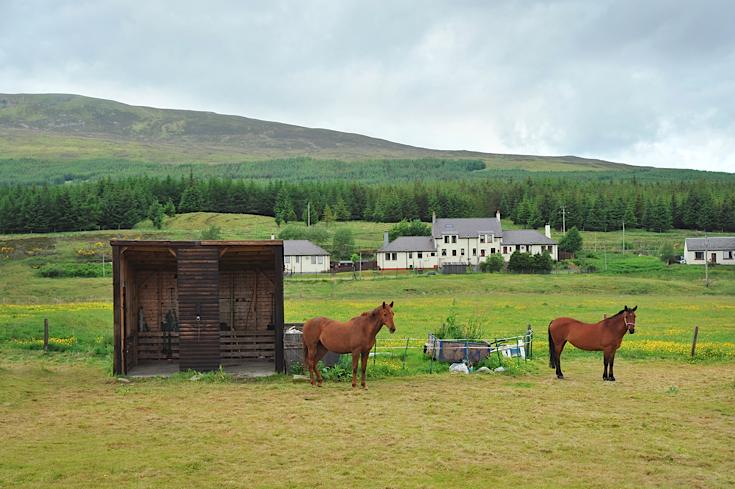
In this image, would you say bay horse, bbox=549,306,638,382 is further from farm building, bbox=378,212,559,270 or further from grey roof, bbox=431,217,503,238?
grey roof, bbox=431,217,503,238

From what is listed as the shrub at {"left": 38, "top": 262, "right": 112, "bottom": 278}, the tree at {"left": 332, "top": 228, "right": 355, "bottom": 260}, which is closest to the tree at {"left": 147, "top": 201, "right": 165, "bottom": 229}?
the tree at {"left": 332, "top": 228, "right": 355, "bottom": 260}

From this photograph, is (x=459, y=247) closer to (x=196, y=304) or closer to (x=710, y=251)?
(x=710, y=251)

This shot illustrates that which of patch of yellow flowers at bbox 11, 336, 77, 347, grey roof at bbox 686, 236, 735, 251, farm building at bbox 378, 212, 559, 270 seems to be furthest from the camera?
farm building at bbox 378, 212, 559, 270

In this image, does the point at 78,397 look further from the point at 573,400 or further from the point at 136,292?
the point at 573,400

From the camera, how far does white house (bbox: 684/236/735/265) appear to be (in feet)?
311

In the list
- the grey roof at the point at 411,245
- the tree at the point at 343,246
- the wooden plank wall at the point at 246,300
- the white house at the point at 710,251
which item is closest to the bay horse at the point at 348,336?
the wooden plank wall at the point at 246,300

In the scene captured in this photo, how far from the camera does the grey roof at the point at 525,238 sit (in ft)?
323

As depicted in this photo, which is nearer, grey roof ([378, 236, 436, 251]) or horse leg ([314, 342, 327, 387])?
horse leg ([314, 342, 327, 387])

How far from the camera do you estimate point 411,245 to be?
98.3 m

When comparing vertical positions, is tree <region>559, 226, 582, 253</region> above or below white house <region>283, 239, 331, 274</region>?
above

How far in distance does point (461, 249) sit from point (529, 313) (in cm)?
5399

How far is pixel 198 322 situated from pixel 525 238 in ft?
272

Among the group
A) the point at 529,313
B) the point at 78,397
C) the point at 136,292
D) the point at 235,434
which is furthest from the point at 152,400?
the point at 529,313

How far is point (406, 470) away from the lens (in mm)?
11367
